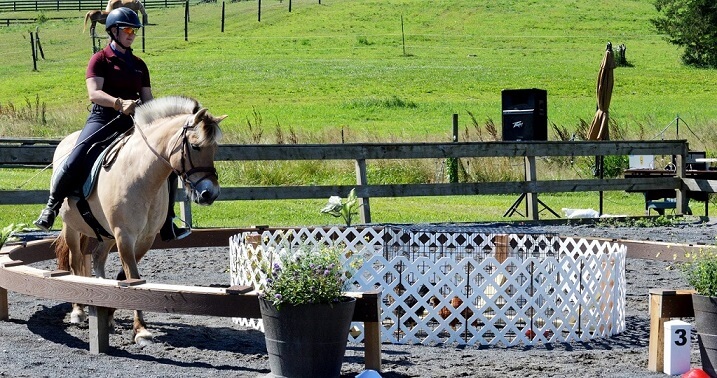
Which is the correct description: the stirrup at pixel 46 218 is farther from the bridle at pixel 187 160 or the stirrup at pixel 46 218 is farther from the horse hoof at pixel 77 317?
the bridle at pixel 187 160

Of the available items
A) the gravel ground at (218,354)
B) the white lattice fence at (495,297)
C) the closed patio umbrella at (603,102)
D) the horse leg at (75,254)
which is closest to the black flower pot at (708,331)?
the gravel ground at (218,354)

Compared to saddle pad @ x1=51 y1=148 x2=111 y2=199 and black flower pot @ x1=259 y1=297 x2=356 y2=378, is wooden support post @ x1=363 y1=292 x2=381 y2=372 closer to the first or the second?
black flower pot @ x1=259 y1=297 x2=356 y2=378

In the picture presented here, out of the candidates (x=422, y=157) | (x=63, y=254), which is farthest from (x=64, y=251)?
(x=422, y=157)

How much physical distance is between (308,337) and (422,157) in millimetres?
10158

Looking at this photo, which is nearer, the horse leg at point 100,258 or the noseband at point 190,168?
the noseband at point 190,168

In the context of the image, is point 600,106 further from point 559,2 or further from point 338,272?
point 559,2

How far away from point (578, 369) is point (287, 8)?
82567 millimetres

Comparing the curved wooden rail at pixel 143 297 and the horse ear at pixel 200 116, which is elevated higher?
the horse ear at pixel 200 116

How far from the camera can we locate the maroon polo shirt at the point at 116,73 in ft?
27.0

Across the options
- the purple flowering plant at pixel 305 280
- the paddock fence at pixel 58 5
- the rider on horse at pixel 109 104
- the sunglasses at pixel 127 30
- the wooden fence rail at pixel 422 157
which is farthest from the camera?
the paddock fence at pixel 58 5

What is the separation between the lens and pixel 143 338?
7480 mm

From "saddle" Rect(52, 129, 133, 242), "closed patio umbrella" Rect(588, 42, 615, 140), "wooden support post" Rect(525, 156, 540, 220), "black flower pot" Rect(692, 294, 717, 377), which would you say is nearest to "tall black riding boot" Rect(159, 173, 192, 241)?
A: "saddle" Rect(52, 129, 133, 242)

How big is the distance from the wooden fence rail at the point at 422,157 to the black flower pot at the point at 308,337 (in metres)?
8.10

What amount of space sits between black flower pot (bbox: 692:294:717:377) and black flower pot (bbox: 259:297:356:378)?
2.22 meters
